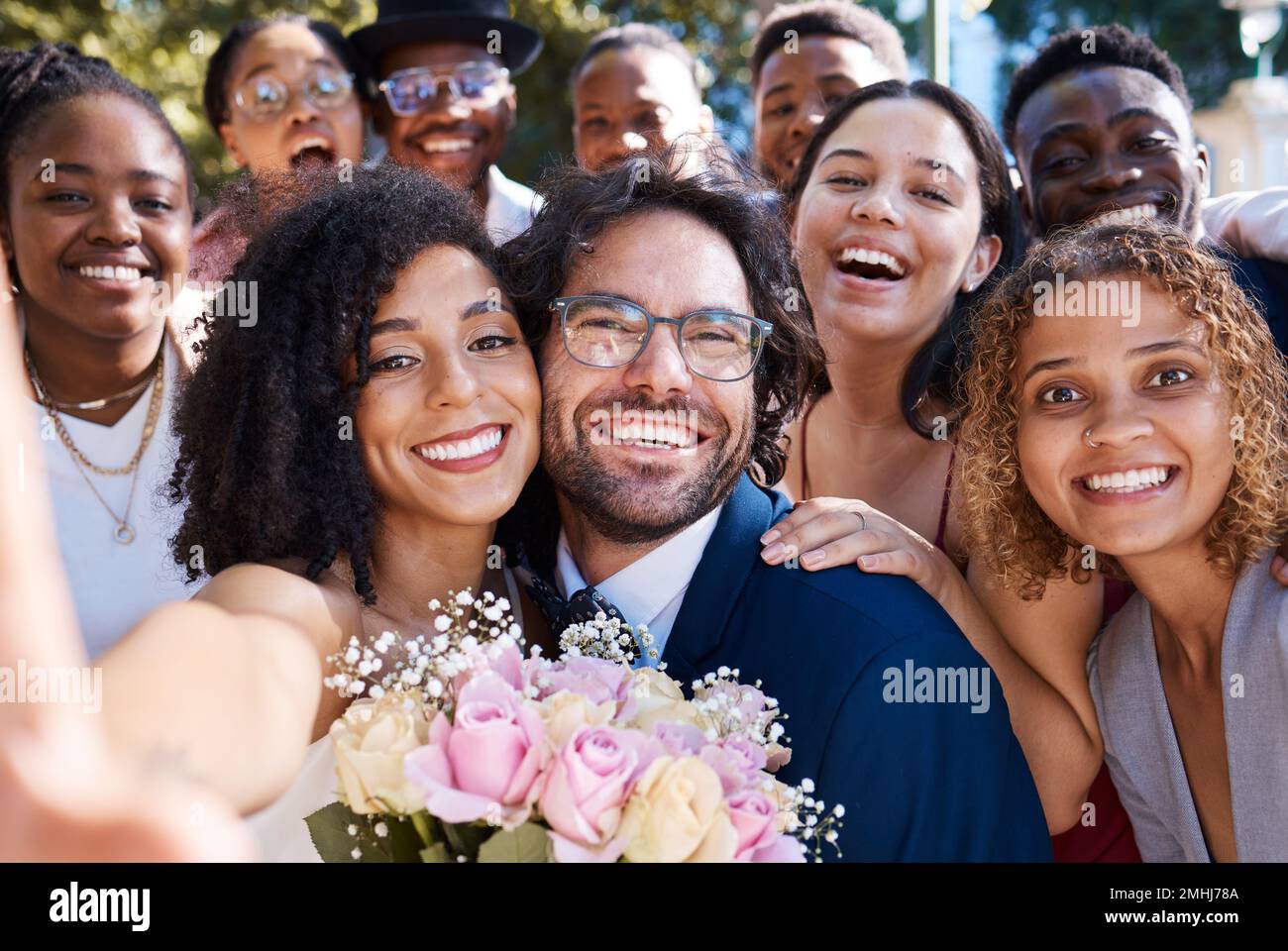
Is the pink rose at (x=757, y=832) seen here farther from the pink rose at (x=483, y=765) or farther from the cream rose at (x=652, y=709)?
the pink rose at (x=483, y=765)

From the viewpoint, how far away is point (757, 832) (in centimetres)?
221

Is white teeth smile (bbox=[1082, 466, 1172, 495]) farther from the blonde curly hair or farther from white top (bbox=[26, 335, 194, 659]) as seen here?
white top (bbox=[26, 335, 194, 659])

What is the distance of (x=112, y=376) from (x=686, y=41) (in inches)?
473

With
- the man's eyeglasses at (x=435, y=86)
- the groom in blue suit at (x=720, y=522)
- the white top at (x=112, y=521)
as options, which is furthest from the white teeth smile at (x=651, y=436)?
the man's eyeglasses at (x=435, y=86)

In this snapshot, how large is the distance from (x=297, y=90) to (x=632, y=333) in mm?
3228

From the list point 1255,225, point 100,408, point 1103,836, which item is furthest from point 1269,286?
point 100,408

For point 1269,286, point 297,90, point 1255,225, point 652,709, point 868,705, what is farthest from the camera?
point 297,90

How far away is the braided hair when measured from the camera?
4.50 metres

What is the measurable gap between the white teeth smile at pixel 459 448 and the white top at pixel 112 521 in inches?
46.1

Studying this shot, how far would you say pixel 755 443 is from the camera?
391 centimetres

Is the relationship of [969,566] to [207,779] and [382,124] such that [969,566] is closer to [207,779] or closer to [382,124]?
[207,779]

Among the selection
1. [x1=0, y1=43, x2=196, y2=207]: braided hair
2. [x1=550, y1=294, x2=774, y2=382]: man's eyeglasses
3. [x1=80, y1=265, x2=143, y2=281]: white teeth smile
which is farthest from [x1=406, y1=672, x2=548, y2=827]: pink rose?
[x1=0, y1=43, x2=196, y2=207]: braided hair

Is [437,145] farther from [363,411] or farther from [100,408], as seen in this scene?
[363,411]

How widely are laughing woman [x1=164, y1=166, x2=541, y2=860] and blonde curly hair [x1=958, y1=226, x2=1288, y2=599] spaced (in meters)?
1.17
